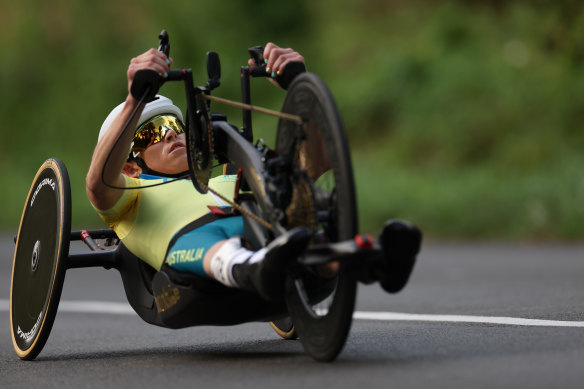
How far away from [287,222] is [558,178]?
13702mm

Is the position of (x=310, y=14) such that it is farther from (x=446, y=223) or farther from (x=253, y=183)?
(x=253, y=183)

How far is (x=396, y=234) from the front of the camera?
400 cm

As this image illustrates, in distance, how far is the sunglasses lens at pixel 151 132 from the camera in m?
5.43

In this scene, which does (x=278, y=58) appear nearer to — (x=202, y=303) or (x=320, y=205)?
(x=320, y=205)

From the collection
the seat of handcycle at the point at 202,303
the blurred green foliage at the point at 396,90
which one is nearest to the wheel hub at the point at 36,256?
the seat of handcycle at the point at 202,303

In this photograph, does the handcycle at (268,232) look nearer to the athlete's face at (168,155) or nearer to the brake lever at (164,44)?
the brake lever at (164,44)

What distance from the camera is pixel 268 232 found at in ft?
14.6

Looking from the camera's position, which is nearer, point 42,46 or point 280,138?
point 280,138

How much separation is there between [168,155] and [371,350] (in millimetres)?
1377

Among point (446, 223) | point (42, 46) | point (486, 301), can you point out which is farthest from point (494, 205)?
point (42, 46)

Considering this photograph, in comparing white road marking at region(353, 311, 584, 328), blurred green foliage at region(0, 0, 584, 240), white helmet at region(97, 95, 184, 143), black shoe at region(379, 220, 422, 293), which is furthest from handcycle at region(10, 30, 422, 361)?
blurred green foliage at region(0, 0, 584, 240)

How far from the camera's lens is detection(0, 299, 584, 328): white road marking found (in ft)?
17.9

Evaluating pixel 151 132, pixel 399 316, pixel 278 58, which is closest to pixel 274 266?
pixel 278 58

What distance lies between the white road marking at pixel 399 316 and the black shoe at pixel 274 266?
1.68m
